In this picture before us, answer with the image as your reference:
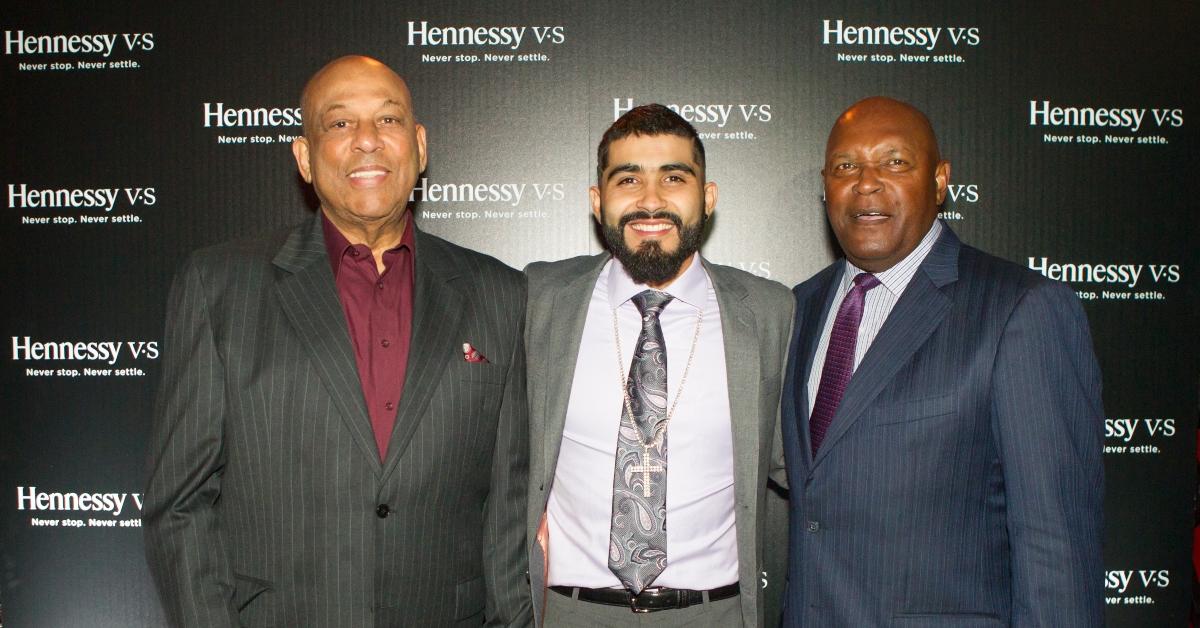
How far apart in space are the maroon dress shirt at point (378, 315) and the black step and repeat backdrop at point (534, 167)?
1233mm

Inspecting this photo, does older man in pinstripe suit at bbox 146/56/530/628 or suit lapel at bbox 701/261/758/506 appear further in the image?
suit lapel at bbox 701/261/758/506

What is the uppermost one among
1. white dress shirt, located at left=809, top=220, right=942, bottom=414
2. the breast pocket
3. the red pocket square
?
Result: white dress shirt, located at left=809, top=220, right=942, bottom=414

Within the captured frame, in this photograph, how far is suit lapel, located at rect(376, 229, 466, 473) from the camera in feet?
5.96

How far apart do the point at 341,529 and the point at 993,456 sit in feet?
5.54

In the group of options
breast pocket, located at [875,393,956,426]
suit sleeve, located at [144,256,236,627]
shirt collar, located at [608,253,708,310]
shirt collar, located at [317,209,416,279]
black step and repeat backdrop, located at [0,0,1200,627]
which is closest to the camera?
suit sleeve, located at [144,256,236,627]

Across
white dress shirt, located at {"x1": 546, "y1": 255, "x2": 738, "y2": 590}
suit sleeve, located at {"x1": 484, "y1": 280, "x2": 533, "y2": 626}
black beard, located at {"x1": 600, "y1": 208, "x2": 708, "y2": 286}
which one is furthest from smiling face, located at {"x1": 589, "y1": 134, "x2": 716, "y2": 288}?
suit sleeve, located at {"x1": 484, "y1": 280, "x2": 533, "y2": 626}

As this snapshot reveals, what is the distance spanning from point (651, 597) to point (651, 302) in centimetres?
87

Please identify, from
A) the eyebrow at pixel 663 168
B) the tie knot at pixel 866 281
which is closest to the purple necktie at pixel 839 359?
the tie knot at pixel 866 281

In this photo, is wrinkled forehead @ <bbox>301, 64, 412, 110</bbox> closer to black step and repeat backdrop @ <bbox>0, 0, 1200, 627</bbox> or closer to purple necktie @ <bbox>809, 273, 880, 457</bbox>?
black step and repeat backdrop @ <bbox>0, 0, 1200, 627</bbox>

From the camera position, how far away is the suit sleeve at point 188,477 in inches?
68.2

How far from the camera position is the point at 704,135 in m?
3.19

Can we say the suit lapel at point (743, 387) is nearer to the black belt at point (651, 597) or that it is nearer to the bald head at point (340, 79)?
the black belt at point (651, 597)

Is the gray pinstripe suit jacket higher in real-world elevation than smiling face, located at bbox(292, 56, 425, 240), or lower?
lower

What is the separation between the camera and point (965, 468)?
6.08 ft
